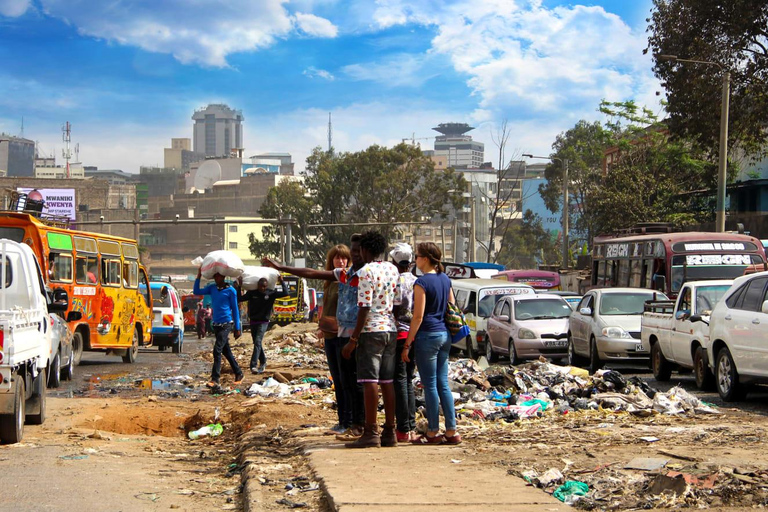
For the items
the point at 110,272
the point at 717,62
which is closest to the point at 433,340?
the point at 110,272

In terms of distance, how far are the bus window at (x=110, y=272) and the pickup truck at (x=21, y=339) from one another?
38.3ft

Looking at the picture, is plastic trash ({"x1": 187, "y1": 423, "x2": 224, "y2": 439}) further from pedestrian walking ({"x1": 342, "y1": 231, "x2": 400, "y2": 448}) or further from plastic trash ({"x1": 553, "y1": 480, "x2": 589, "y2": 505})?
plastic trash ({"x1": 553, "y1": 480, "x2": 589, "y2": 505})

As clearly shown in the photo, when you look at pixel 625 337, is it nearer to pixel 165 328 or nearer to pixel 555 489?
pixel 555 489

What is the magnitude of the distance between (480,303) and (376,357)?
1823cm

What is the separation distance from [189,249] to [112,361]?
90008 millimetres

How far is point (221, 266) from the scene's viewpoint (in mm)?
17000

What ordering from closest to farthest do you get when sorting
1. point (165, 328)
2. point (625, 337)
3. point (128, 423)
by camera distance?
point (128, 423) < point (625, 337) < point (165, 328)

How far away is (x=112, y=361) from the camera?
87.6 feet

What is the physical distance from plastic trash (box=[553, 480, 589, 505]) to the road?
2.31 m

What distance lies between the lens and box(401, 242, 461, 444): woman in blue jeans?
30.7 ft

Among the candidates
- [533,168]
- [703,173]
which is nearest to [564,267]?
[703,173]

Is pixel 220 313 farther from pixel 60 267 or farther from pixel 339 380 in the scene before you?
pixel 60 267

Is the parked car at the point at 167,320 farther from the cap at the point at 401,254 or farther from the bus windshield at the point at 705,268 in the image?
the cap at the point at 401,254

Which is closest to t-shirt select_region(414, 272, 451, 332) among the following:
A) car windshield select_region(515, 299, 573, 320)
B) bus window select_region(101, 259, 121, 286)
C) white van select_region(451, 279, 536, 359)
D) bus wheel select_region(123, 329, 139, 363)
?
car windshield select_region(515, 299, 573, 320)
